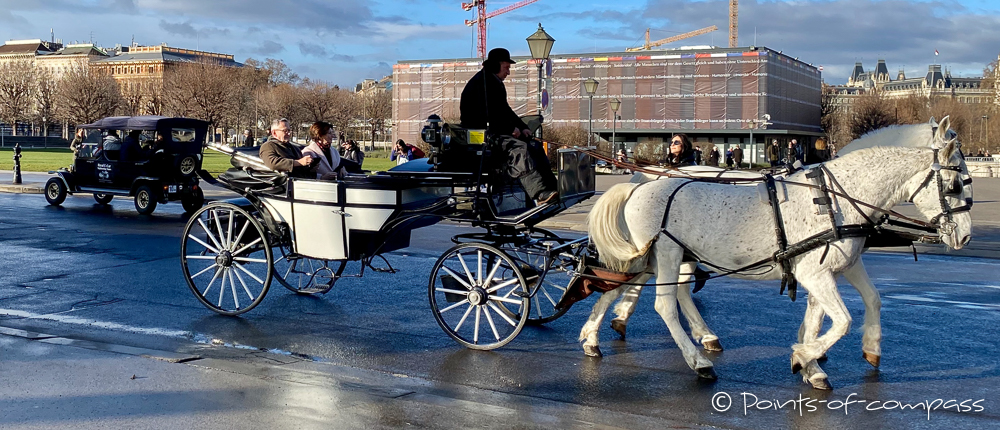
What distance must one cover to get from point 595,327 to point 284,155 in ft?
11.5

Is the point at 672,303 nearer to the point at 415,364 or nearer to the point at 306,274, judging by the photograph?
the point at 415,364

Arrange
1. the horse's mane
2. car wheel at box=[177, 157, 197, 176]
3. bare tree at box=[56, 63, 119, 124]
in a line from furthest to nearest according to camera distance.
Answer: bare tree at box=[56, 63, 119, 124] < car wheel at box=[177, 157, 197, 176] < the horse's mane

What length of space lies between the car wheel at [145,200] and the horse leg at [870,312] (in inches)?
628

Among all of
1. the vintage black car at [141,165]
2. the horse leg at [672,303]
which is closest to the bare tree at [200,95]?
the vintage black car at [141,165]

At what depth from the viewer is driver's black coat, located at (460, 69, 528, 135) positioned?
294 inches

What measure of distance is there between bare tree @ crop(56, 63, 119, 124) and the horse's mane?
77148 millimetres

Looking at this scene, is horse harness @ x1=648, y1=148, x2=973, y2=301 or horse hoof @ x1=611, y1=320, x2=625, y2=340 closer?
horse harness @ x1=648, y1=148, x2=973, y2=301

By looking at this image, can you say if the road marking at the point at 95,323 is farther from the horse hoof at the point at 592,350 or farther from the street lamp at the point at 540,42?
the street lamp at the point at 540,42

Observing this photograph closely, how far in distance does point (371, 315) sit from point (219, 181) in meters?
2.07

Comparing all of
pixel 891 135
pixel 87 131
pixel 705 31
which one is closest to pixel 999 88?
pixel 705 31

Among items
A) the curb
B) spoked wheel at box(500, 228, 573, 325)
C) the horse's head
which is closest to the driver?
spoked wheel at box(500, 228, 573, 325)

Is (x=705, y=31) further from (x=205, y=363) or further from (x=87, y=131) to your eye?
(x=205, y=363)

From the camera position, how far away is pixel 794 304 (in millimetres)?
9062

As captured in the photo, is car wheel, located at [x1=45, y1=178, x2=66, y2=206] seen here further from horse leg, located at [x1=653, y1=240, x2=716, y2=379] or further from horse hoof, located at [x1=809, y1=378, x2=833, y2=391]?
horse hoof, located at [x1=809, y1=378, x2=833, y2=391]
